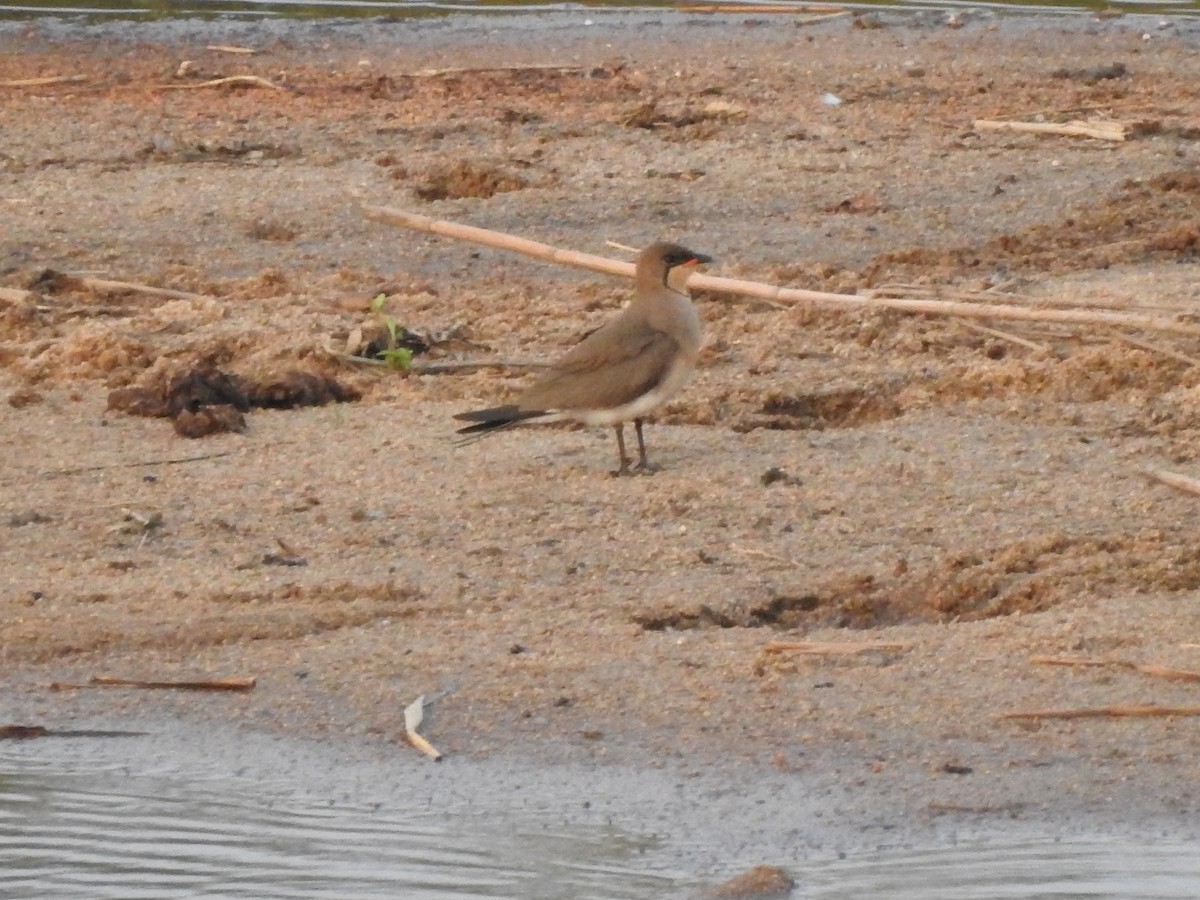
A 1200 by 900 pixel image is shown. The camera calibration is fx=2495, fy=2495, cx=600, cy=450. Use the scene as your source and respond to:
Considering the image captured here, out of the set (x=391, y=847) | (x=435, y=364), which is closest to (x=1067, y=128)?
(x=435, y=364)

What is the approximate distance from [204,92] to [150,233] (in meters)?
3.24

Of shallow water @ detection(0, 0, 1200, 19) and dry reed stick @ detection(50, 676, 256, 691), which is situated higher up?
shallow water @ detection(0, 0, 1200, 19)

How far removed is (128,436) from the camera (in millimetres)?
7598

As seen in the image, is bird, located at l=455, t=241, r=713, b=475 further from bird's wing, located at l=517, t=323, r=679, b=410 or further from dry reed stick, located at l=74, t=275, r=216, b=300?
dry reed stick, located at l=74, t=275, r=216, b=300

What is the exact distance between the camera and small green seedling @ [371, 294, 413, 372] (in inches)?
323

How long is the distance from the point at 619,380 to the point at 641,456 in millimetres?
228

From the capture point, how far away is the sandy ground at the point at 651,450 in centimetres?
545

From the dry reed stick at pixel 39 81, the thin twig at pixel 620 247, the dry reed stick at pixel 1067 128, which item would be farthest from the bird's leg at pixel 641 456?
the dry reed stick at pixel 39 81

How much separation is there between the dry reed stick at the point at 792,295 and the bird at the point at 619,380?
38.6 inches

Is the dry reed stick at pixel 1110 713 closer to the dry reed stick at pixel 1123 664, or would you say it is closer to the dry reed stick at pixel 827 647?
the dry reed stick at pixel 1123 664

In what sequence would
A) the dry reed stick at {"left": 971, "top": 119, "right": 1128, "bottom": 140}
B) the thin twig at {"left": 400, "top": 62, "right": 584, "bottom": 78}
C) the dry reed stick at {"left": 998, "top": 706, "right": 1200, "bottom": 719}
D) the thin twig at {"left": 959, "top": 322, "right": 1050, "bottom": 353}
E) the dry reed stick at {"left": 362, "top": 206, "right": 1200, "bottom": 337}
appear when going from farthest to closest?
the thin twig at {"left": 400, "top": 62, "right": 584, "bottom": 78}
the dry reed stick at {"left": 971, "top": 119, "right": 1128, "bottom": 140}
the thin twig at {"left": 959, "top": 322, "right": 1050, "bottom": 353}
the dry reed stick at {"left": 362, "top": 206, "right": 1200, "bottom": 337}
the dry reed stick at {"left": 998, "top": 706, "right": 1200, "bottom": 719}

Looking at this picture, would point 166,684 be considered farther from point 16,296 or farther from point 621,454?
point 16,296

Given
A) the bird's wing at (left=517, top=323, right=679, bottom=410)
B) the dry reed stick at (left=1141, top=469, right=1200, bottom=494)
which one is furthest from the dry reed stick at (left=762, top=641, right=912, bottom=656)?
the bird's wing at (left=517, top=323, right=679, bottom=410)

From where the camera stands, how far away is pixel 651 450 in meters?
7.46
